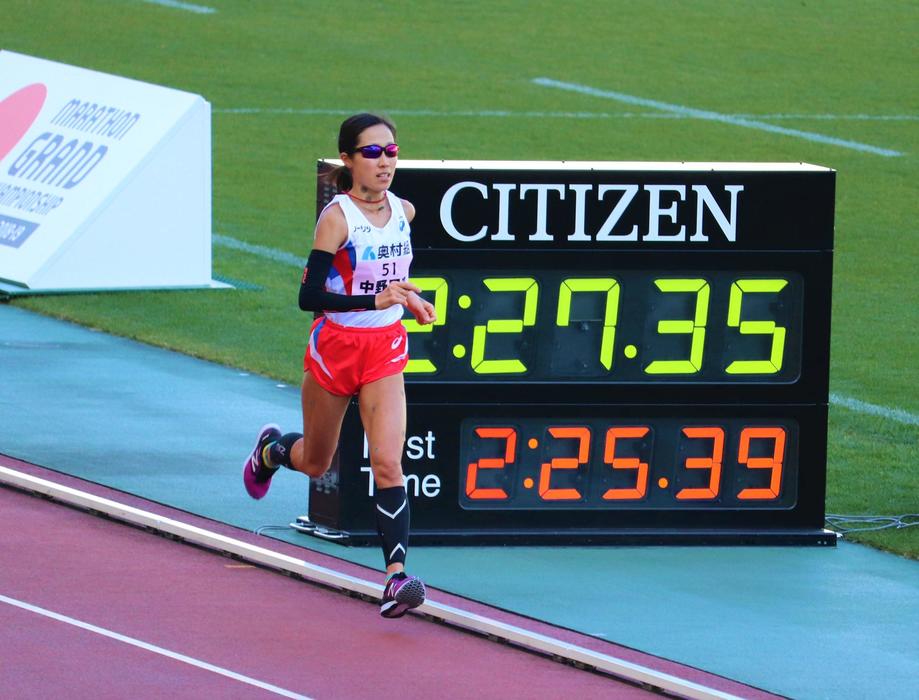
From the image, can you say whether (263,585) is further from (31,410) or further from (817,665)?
(31,410)

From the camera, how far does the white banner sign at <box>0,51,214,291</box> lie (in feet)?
52.2

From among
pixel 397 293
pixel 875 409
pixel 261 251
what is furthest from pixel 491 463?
pixel 261 251

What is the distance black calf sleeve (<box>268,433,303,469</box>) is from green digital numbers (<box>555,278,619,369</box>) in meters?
1.32

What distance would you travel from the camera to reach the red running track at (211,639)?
7586mm

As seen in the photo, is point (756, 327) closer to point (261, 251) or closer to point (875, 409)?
point (875, 409)

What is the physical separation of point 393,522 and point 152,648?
1095mm

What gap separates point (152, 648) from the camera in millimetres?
7941

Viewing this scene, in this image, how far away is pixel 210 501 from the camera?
10.4 metres

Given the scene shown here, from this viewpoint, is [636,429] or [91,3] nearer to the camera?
[636,429]

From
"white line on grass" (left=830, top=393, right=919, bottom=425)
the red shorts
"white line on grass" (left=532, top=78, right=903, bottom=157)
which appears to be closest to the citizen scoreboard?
the red shorts

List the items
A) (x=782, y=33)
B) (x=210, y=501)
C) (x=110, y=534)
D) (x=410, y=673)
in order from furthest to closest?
(x=782, y=33) < (x=210, y=501) < (x=110, y=534) < (x=410, y=673)

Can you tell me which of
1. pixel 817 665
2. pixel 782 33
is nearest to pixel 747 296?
pixel 817 665

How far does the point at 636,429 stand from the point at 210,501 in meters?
2.18

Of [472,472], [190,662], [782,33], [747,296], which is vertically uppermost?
[782,33]
